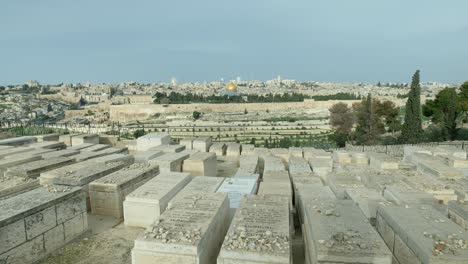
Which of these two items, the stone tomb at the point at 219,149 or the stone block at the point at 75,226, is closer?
the stone block at the point at 75,226

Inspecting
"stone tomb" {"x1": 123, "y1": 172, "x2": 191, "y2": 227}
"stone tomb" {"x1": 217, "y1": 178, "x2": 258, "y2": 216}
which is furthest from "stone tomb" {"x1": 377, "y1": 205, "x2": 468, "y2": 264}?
"stone tomb" {"x1": 123, "y1": 172, "x2": 191, "y2": 227}

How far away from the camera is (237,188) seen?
7348 millimetres

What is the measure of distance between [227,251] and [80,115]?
67487 mm

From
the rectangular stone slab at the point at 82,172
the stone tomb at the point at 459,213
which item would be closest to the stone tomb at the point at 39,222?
the rectangular stone slab at the point at 82,172

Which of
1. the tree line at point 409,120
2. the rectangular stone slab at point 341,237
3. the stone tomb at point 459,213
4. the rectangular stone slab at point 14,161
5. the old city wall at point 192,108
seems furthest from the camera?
the old city wall at point 192,108

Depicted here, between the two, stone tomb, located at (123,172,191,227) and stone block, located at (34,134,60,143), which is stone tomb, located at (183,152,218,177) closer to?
stone tomb, located at (123,172,191,227)

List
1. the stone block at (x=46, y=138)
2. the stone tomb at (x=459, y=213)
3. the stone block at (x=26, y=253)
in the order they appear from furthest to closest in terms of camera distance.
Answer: the stone block at (x=46, y=138) < the stone tomb at (x=459, y=213) < the stone block at (x=26, y=253)

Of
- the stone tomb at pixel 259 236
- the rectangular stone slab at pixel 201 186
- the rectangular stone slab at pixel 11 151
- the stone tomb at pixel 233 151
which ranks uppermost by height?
the rectangular stone slab at pixel 11 151

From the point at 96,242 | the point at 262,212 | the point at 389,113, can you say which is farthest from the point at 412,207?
the point at 389,113

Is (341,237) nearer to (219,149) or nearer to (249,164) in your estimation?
(249,164)

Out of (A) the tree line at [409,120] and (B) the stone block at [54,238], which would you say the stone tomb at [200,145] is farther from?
(A) the tree line at [409,120]

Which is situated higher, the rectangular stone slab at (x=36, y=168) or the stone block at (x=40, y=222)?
the rectangular stone slab at (x=36, y=168)

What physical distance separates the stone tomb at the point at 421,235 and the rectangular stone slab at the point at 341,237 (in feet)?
1.55

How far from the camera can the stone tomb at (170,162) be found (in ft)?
29.8
